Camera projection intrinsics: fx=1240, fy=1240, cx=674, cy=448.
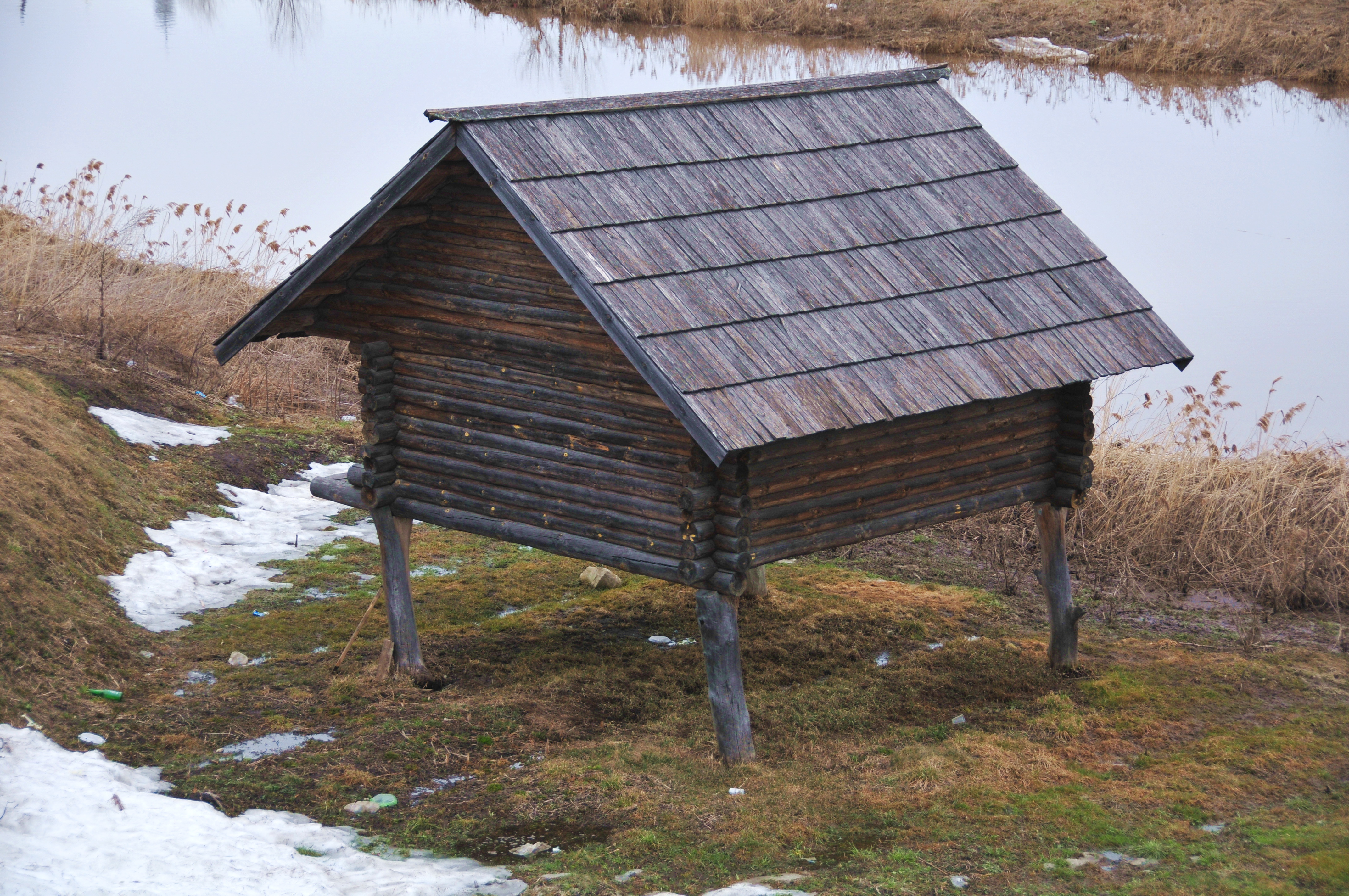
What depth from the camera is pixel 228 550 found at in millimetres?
10500

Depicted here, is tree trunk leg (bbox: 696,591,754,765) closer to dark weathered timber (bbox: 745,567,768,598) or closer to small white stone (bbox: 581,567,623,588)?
dark weathered timber (bbox: 745,567,768,598)

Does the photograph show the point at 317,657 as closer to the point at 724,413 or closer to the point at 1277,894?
the point at 724,413

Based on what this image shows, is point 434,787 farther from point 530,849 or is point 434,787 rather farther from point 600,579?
point 600,579

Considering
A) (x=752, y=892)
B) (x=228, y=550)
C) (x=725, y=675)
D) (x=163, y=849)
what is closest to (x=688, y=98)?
(x=725, y=675)

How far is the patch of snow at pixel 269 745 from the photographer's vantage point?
7051mm

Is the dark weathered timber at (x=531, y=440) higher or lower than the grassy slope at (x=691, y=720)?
higher

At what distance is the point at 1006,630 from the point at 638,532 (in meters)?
3.93

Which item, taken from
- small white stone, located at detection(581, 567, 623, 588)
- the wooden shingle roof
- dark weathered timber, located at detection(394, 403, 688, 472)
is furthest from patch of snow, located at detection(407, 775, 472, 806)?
small white stone, located at detection(581, 567, 623, 588)

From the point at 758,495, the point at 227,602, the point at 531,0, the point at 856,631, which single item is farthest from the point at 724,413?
the point at 531,0

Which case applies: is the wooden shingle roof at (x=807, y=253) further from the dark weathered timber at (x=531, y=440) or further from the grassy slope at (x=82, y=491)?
the grassy slope at (x=82, y=491)

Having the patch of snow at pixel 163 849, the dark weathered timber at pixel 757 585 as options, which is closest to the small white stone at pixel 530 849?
the patch of snow at pixel 163 849

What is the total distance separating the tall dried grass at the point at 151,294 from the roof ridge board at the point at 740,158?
749 centimetres

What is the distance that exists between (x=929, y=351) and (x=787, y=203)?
1259 millimetres

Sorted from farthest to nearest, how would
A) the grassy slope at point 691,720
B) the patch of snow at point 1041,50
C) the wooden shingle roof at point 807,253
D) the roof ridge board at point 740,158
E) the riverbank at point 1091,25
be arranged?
the patch of snow at point 1041,50, the riverbank at point 1091,25, the roof ridge board at point 740,158, the wooden shingle roof at point 807,253, the grassy slope at point 691,720
